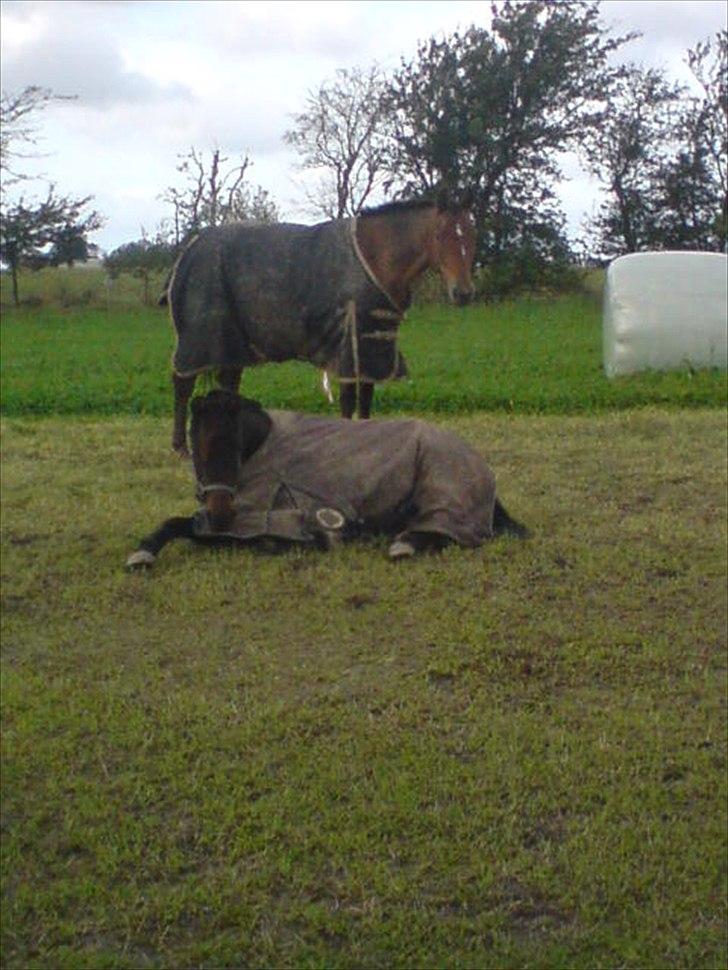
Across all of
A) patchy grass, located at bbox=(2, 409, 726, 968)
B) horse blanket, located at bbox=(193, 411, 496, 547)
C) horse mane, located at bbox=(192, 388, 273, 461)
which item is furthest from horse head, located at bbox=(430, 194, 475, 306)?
patchy grass, located at bbox=(2, 409, 726, 968)

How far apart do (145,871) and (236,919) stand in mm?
413

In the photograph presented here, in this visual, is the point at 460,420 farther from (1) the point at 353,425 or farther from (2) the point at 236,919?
(2) the point at 236,919

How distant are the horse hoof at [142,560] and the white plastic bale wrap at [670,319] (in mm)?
8281

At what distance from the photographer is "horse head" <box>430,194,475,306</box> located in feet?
23.2

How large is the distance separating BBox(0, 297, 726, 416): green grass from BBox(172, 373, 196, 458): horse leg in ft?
14.4

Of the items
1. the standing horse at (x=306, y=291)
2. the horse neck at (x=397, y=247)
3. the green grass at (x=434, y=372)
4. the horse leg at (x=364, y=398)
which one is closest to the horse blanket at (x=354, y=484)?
the horse leg at (x=364, y=398)

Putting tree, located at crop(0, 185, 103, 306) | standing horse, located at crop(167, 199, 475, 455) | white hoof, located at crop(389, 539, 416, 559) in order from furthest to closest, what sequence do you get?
tree, located at crop(0, 185, 103, 306) → white hoof, located at crop(389, 539, 416, 559) → standing horse, located at crop(167, 199, 475, 455)

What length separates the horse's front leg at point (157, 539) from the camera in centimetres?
776

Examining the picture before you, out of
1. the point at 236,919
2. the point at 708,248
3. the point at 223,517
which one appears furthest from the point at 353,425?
the point at 708,248

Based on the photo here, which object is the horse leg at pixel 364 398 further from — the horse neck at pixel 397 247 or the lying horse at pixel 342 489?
the horse neck at pixel 397 247

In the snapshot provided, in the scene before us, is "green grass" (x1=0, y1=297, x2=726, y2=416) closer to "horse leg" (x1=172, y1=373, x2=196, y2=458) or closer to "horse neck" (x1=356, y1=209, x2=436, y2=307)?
"horse leg" (x1=172, y1=373, x2=196, y2=458)

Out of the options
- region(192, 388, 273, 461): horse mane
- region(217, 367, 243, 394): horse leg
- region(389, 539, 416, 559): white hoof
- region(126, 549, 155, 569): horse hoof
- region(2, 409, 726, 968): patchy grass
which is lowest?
region(2, 409, 726, 968): patchy grass

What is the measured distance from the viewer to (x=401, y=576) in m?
7.50

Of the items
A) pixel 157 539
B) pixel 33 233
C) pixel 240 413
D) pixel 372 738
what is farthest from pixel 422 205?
pixel 33 233
